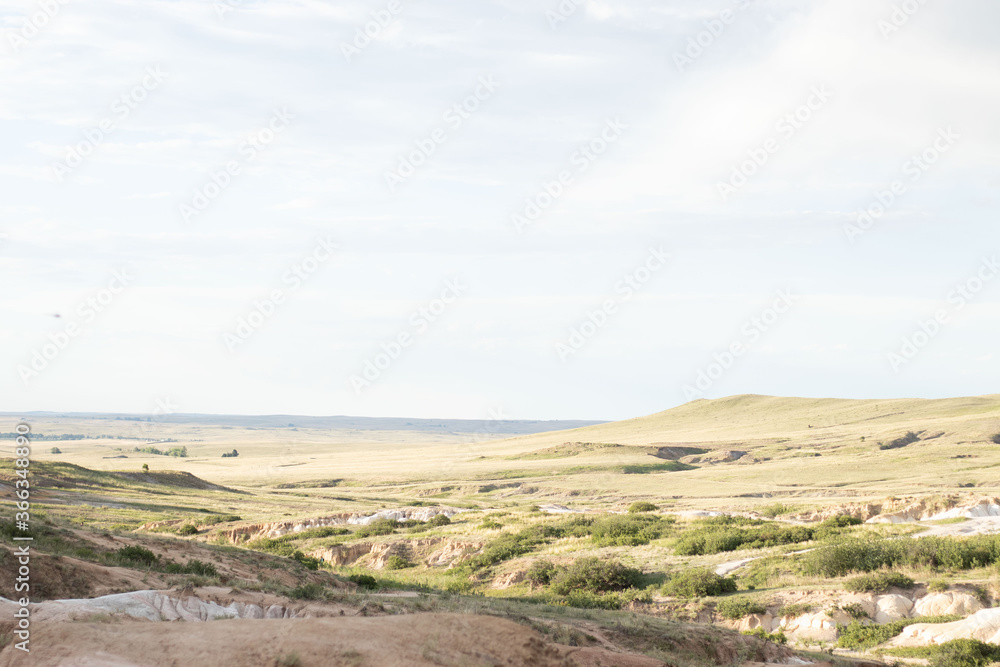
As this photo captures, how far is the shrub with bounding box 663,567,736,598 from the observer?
23781 millimetres

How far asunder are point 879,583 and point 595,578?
1025cm

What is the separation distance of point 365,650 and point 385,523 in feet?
115

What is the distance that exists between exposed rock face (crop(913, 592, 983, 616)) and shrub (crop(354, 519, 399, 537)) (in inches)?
1151

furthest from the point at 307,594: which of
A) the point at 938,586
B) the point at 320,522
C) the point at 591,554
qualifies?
the point at 320,522

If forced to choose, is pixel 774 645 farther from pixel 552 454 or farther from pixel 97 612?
pixel 552 454

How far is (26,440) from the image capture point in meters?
15.3

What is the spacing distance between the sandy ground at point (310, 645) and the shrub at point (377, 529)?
3033 cm

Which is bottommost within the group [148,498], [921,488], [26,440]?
[921,488]

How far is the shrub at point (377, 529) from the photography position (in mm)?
41650

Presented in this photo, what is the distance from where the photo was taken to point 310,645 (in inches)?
405

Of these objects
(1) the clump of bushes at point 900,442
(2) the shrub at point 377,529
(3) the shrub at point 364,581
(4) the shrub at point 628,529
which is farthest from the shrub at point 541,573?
(1) the clump of bushes at point 900,442

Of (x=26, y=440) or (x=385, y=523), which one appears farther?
(x=385, y=523)

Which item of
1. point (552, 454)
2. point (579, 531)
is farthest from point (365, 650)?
point (552, 454)

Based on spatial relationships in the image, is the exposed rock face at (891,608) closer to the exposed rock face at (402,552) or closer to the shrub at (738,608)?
the shrub at (738,608)
